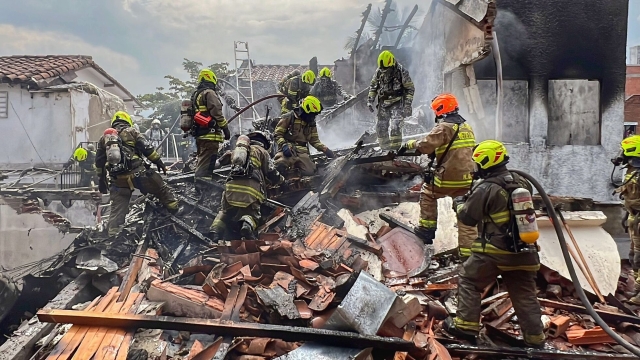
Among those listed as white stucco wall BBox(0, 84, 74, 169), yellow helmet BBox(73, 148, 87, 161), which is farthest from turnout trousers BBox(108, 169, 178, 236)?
white stucco wall BBox(0, 84, 74, 169)

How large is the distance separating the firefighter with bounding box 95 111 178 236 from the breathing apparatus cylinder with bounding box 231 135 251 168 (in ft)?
5.96

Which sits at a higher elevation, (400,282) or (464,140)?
(464,140)

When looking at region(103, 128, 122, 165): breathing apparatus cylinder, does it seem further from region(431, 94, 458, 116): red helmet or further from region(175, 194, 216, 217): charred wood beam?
region(431, 94, 458, 116): red helmet

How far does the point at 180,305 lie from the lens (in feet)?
12.9

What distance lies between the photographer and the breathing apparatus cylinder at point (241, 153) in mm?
5293

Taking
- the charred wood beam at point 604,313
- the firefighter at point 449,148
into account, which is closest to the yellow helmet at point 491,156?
the firefighter at point 449,148

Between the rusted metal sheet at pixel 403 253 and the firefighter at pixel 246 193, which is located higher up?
the firefighter at pixel 246 193

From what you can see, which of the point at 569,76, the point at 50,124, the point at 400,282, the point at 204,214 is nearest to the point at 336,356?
the point at 400,282

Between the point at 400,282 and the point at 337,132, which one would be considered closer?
the point at 400,282

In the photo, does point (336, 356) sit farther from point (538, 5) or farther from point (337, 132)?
point (337, 132)

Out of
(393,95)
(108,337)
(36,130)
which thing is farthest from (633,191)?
(36,130)

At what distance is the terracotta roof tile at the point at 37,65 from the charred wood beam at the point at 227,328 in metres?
12.1

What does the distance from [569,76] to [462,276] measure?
6.38m

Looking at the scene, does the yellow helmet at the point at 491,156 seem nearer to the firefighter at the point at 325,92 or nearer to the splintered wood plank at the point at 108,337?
the splintered wood plank at the point at 108,337
